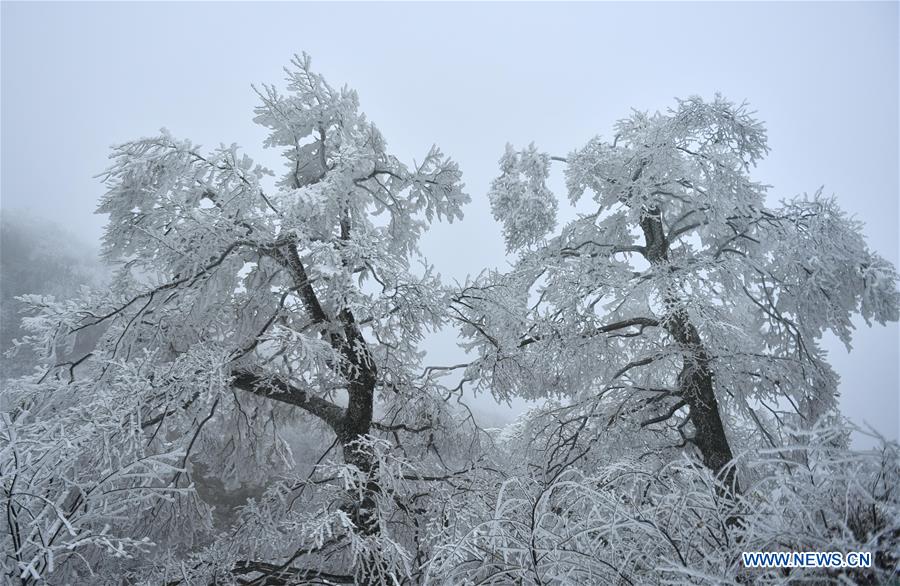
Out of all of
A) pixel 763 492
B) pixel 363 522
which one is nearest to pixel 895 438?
pixel 763 492

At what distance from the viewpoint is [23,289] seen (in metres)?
23.1

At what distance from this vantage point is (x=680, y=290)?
5.28 m

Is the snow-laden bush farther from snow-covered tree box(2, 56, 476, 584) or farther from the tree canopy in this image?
snow-covered tree box(2, 56, 476, 584)

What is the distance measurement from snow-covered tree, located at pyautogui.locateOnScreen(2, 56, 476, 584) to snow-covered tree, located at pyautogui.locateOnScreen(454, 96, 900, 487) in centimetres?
140

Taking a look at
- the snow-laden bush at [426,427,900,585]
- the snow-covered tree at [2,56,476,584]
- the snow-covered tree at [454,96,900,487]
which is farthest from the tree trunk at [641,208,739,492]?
the snow-laden bush at [426,427,900,585]

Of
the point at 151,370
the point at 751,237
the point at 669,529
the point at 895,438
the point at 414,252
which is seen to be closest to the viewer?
the point at 895,438

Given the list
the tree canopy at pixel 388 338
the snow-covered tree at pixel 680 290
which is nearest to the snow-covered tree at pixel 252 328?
the tree canopy at pixel 388 338

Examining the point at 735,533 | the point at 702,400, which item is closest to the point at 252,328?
the point at 735,533

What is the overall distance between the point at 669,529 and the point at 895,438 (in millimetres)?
1113

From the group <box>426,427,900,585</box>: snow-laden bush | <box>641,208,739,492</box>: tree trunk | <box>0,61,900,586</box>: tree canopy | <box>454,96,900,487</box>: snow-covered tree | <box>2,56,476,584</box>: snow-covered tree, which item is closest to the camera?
<box>426,427,900,585</box>: snow-laden bush

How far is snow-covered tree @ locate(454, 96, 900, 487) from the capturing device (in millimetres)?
5648

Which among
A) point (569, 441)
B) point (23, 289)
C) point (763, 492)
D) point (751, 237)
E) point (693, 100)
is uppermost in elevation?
point (23, 289)

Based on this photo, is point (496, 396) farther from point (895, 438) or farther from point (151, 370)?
point (895, 438)

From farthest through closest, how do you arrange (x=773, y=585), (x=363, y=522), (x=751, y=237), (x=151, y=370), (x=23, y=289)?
(x=23, y=289) → (x=751, y=237) → (x=363, y=522) → (x=151, y=370) → (x=773, y=585)
